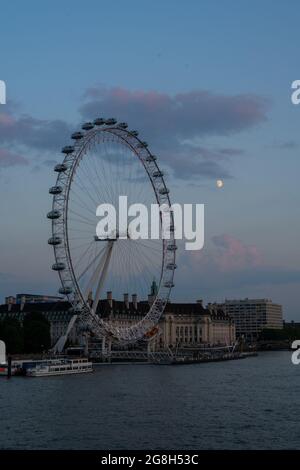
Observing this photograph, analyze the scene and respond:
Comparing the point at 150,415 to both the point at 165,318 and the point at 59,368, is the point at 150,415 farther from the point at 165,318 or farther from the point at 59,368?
the point at 165,318

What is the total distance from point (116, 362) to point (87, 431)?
4590cm

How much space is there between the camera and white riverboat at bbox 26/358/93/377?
48.4 metres

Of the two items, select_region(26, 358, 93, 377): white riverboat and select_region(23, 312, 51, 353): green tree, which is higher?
select_region(23, 312, 51, 353): green tree

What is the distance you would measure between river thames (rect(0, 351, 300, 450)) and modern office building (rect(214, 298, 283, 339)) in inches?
5239

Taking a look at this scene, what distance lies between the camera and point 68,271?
1807 inches

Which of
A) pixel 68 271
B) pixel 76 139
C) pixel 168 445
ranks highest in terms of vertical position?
pixel 76 139

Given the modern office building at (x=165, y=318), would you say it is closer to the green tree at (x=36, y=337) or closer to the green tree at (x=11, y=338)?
the green tree at (x=36, y=337)

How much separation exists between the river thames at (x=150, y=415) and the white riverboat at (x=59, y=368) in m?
6.33

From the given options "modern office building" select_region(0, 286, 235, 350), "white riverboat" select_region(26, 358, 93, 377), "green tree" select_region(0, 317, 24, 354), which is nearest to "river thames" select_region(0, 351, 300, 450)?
"white riverboat" select_region(26, 358, 93, 377)

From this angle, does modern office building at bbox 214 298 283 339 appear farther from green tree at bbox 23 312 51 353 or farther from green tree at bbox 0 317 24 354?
green tree at bbox 0 317 24 354

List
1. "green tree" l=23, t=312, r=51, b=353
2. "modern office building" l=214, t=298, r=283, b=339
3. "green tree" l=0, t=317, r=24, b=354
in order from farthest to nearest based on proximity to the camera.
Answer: "modern office building" l=214, t=298, r=283, b=339 < "green tree" l=23, t=312, r=51, b=353 < "green tree" l=0, t=317, r=24, b=354

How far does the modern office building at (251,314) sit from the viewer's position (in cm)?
17325
